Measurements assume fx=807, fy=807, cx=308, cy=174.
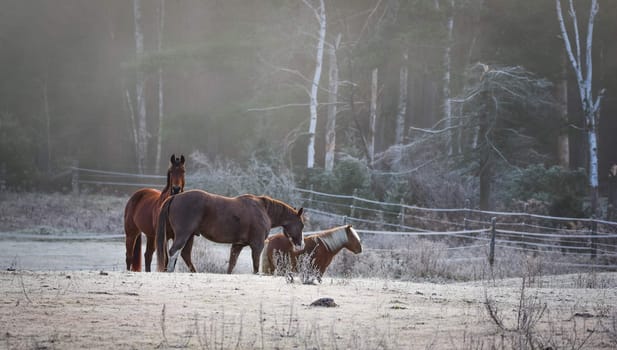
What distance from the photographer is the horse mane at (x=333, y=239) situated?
13281mm

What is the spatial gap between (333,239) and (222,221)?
1899 mm

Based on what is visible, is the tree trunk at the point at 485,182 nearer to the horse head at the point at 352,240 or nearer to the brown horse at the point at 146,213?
the horse head at the point at 352,240

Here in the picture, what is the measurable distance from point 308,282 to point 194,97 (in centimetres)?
3458

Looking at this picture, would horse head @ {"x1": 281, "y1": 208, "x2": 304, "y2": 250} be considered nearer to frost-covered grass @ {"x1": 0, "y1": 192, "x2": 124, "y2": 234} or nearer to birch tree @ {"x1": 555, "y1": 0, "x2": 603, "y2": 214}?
frost-covered grass @ {"x1": 0, "y1": 192, "x2": 124, "y2": 234}

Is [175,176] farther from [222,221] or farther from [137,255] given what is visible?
[137,255]

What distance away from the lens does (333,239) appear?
13.4 metres

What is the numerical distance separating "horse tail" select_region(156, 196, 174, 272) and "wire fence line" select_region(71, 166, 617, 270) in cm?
672

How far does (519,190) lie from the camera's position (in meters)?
26.1

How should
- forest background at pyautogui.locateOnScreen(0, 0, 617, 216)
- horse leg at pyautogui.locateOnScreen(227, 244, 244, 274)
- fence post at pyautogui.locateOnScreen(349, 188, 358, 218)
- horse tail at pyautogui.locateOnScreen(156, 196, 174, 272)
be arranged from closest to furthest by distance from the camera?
horse tail at pyautogui.locateOnScreen(156, 196, 174, 272)
horse leg at pyautogui.locateOnScreen(227, 244, 244, 274)
fence post at pyautogui.locateOnScreen(349, 188, 358, 218)
forest background at pyautogui.locateOnScreen(0, 0, 617, 216)

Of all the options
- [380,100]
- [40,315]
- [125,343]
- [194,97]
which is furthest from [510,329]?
[194,97]

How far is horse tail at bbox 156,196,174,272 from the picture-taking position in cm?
1226

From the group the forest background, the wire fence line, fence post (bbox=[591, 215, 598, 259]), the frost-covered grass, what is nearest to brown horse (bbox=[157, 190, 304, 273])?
the wire fence line

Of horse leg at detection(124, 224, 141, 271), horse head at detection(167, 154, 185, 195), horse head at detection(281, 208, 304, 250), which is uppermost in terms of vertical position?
horse head at detection(167, 154, 185, 195)

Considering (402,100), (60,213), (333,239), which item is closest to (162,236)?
(333,239)
